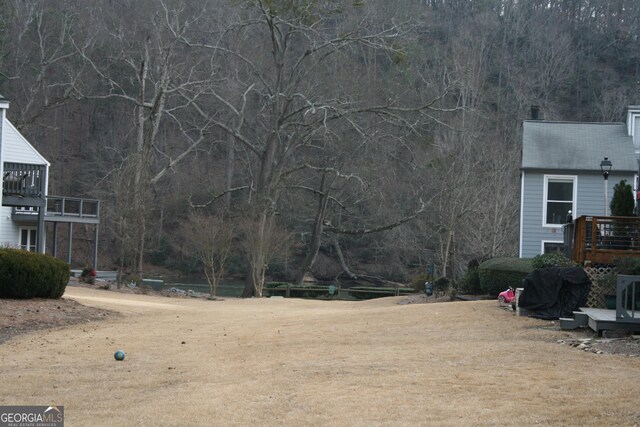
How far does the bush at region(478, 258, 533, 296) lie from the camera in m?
21.9

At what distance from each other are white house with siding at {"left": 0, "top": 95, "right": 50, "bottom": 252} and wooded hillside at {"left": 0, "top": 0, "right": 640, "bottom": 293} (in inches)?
132

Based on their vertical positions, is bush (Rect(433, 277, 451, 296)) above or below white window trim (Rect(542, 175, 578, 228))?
below

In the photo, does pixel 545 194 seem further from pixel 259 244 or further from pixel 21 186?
pixel 21 186

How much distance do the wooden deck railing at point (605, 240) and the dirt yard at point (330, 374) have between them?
8.17 ft

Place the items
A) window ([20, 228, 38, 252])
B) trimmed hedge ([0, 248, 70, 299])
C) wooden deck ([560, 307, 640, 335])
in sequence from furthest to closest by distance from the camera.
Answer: window ([20, 228, 38, 252]) < trimmed hedge ([0, 248, 70, 299]) < wooden deck ([560, 307, 640, 335])

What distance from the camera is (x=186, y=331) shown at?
1630 cm

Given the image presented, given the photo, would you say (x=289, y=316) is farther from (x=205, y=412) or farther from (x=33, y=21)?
(x=33, y=21)

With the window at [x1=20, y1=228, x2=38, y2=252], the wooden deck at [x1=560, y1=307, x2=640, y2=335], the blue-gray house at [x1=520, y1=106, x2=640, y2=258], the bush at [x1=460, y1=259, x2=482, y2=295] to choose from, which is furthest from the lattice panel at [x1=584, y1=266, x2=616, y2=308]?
the window at [x1=20, y1=228, x2=38, y2=252]

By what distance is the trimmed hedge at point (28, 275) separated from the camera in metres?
18.8

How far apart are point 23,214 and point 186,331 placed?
2354 cm

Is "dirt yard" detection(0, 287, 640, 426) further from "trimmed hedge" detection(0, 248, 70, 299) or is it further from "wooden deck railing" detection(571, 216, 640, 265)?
"trimmed hedge" detection(0, 248, 70, 299)

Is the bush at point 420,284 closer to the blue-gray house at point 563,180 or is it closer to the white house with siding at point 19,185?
the blue-gray house at point 563,180

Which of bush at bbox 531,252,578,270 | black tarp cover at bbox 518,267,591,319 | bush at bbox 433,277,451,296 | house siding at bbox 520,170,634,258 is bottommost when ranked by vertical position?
bush at bbox 433,277,451,296

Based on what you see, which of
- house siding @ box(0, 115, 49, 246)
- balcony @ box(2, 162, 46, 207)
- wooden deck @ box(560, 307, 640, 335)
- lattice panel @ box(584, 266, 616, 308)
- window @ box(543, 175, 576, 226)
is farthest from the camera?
house siding @ box(0, 115, 49, 246)
